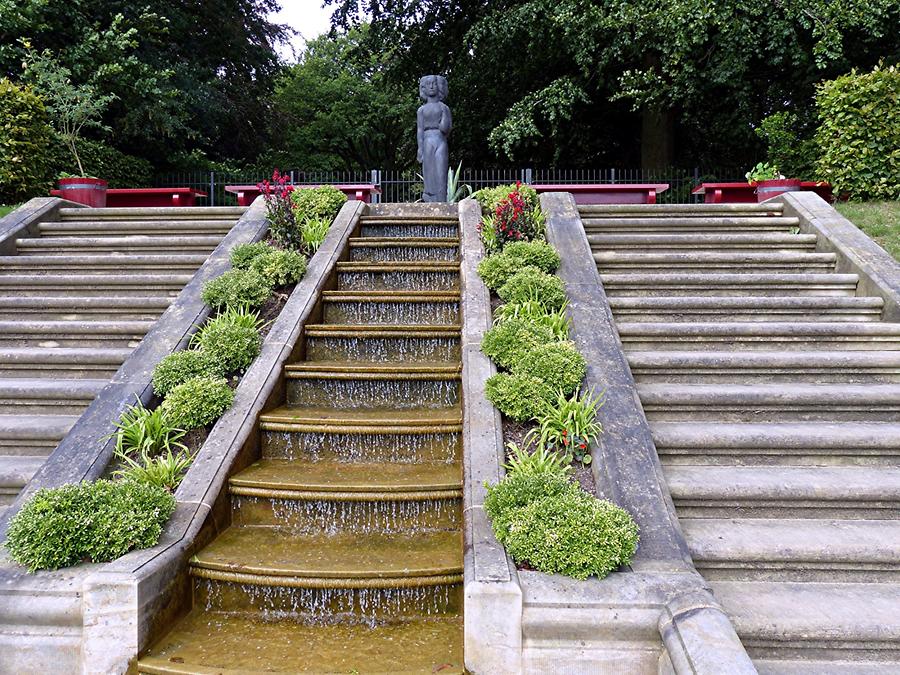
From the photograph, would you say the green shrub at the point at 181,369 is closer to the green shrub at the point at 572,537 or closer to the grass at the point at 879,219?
the green shrub at the point at 572,537

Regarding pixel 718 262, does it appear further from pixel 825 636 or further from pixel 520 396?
pixel 825 636

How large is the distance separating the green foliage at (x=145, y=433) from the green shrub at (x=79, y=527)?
0.77 meters

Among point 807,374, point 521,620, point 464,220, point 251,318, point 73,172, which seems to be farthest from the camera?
point 73,172

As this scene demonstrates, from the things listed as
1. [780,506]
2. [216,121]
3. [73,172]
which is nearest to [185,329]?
[780,506]

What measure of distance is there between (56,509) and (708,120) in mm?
19512

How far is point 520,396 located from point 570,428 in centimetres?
42

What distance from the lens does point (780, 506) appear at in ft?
13.2

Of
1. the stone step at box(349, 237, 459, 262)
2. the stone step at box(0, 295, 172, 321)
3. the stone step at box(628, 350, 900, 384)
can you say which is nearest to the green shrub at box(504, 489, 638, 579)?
the stone step at box(628, 350, 900, 384)

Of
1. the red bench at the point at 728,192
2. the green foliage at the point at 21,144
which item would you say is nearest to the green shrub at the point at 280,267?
the green foliage at the point at 21,144

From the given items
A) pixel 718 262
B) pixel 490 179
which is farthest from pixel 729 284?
pixel 490 179

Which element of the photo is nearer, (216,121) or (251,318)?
(251,318)

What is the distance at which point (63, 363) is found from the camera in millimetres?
5637

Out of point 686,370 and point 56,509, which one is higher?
point 686,370

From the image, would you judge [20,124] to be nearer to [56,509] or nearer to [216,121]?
[56,509]
